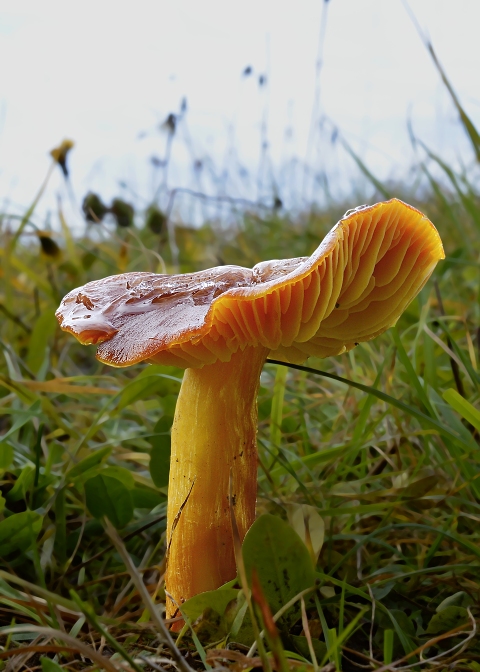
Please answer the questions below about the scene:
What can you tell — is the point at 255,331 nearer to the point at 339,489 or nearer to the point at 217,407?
the point at 217,407

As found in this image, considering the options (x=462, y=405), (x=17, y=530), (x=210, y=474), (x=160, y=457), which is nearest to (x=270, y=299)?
(x=210, y=474)

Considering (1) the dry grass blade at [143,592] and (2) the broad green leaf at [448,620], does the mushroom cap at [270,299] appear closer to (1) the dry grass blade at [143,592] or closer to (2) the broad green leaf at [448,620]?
(1) the dry grass blade at [143,592]

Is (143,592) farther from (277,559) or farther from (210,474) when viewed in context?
(210,474)

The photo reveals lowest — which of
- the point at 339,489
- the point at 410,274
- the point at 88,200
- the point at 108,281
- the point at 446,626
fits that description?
the point at 446,626

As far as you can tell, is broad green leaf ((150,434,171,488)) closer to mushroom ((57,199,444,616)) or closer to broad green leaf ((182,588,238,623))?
mushroom ((57,199,444,616))

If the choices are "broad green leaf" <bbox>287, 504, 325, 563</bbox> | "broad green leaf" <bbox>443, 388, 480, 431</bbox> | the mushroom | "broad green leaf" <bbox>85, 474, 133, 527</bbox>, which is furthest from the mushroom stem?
"broad green leaf" <bbox>443, 388, 480, 431</bbox>

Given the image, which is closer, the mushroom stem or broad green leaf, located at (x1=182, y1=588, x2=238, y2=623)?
broad green leaf, located at (x1=182, y1=588, x2=238, y2=623)

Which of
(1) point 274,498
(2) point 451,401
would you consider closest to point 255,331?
(2) point 451,401
